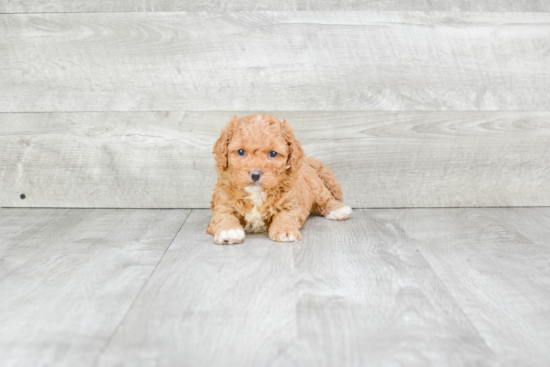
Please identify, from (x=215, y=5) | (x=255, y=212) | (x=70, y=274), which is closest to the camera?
(x=70, y=274)

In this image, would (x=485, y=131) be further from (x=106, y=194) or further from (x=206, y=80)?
(x=106, y=194)

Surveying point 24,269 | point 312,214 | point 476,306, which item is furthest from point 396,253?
point 24,269

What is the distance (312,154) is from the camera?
7.09ft

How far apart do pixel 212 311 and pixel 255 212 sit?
0.59m

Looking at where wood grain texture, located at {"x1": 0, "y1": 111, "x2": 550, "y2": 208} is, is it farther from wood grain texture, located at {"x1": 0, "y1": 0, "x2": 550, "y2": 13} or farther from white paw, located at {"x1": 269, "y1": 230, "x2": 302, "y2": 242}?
white paw, located at {"x1": 269, "y1": 230, "x2": 302, "y2": 242}

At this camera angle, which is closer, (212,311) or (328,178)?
(212,311)

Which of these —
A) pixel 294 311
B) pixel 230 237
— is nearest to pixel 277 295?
pixel 294 311

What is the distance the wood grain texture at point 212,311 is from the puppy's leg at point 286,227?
48mm

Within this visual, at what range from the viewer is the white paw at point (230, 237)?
5.37 ft

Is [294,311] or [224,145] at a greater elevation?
[224,145]

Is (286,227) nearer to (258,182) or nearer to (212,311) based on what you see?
(258,182)

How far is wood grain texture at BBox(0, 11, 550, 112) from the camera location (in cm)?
208

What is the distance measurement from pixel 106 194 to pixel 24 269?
765 mm

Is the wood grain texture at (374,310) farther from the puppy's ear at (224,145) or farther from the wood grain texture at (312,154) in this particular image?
the wood grain texture at (312,154)
